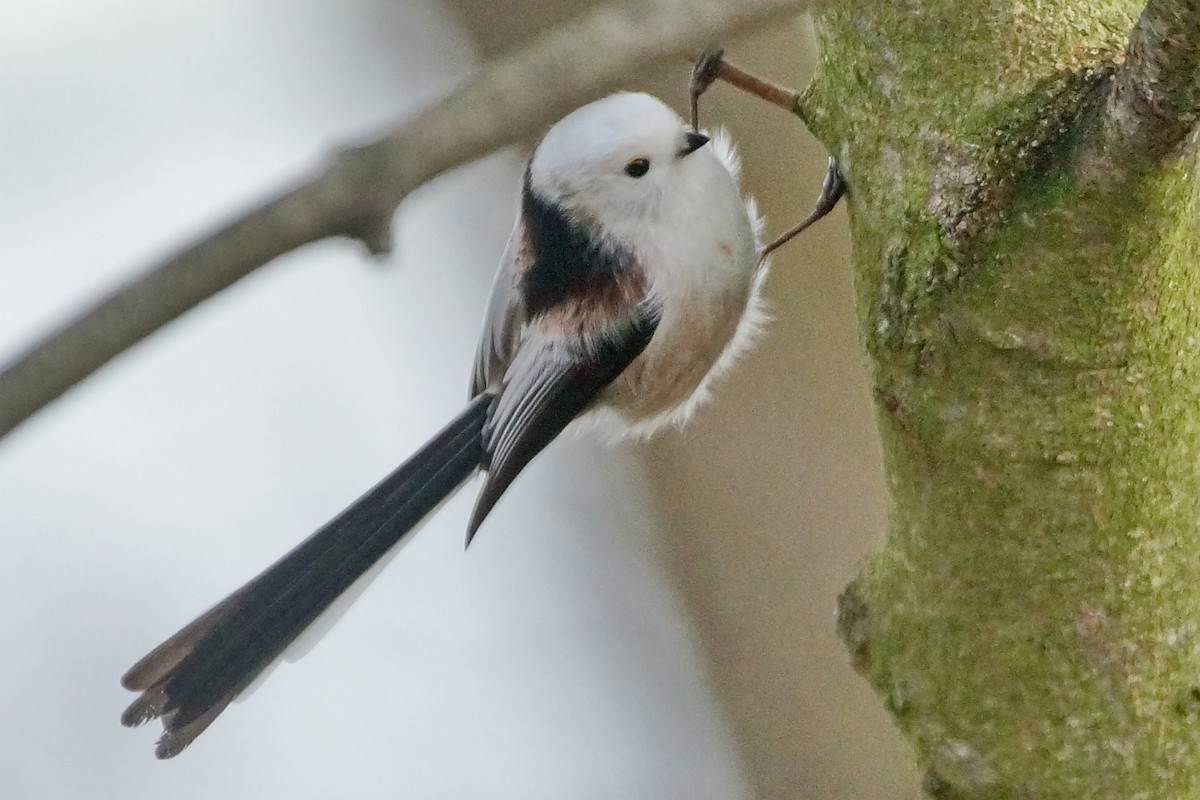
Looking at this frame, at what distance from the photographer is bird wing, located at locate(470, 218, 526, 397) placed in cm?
115

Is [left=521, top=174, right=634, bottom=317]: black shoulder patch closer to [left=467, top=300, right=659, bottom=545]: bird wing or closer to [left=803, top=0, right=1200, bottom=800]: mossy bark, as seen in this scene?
[left=467, top=300, right=659, bottom=545]: bird wing

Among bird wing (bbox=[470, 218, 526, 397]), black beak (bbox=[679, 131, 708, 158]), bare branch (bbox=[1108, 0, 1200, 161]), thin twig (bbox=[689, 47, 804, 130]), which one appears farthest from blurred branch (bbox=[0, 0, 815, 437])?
bird wing (bbox=[470, 218, 526, 397])

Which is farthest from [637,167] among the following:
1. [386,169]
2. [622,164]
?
[386,169]

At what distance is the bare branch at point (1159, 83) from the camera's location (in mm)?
537

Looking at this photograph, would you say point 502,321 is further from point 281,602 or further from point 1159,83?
point 1159,83

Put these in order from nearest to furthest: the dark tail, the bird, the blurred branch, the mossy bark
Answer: the blurred branch → the mossy bark → the dark tail → the bird

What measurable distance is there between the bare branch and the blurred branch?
25 cm

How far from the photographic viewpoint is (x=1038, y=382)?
0.68m

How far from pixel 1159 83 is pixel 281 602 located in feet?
2.38

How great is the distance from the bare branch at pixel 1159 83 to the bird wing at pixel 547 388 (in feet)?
1.72

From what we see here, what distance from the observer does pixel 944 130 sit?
0.70 metres

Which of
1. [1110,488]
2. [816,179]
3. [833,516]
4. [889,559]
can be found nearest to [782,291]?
[816,179]

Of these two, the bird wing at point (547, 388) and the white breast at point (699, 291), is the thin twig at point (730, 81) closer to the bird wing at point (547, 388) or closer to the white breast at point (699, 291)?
the white breast at point (699, 291)

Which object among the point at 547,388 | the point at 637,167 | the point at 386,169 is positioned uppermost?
the point at 386,169
